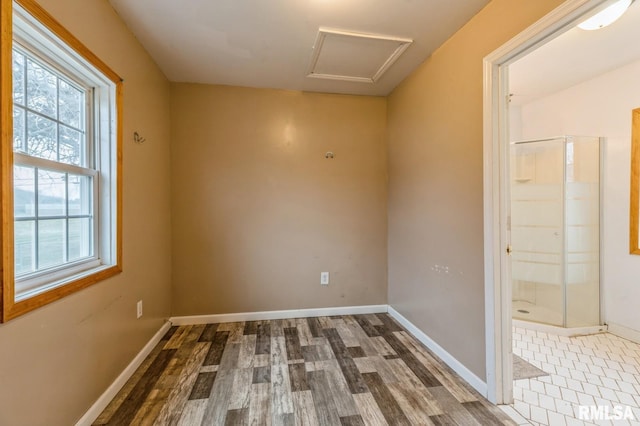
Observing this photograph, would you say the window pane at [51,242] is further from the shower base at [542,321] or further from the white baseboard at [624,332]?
the white baseboard at [624,332]

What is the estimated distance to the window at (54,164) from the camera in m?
1.05

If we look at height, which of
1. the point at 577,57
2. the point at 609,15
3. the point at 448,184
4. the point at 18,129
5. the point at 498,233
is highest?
the point at 577,57

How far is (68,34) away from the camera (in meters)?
1.29

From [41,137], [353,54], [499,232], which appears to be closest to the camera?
[41,137]

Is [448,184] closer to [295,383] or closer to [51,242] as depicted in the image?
[295,383]

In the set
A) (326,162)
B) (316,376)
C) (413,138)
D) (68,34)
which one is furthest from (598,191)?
(68,34)

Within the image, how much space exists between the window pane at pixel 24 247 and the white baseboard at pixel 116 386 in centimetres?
84

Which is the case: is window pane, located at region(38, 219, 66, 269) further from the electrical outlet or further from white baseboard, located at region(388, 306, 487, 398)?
white baseboard, located at region(388, 306, 487, 398)

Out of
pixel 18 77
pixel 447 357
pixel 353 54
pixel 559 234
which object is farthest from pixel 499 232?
pixel 18 77

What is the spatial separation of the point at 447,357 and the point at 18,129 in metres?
2.76

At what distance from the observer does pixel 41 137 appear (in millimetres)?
1268

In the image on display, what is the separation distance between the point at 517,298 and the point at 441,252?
1.58 meters

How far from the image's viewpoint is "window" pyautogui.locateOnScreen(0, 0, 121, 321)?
1.05 metres

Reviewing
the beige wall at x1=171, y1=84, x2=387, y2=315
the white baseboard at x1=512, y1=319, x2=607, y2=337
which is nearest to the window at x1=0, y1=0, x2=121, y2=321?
the beige wall at x1=171, y1=84, x2=387, y2=315
